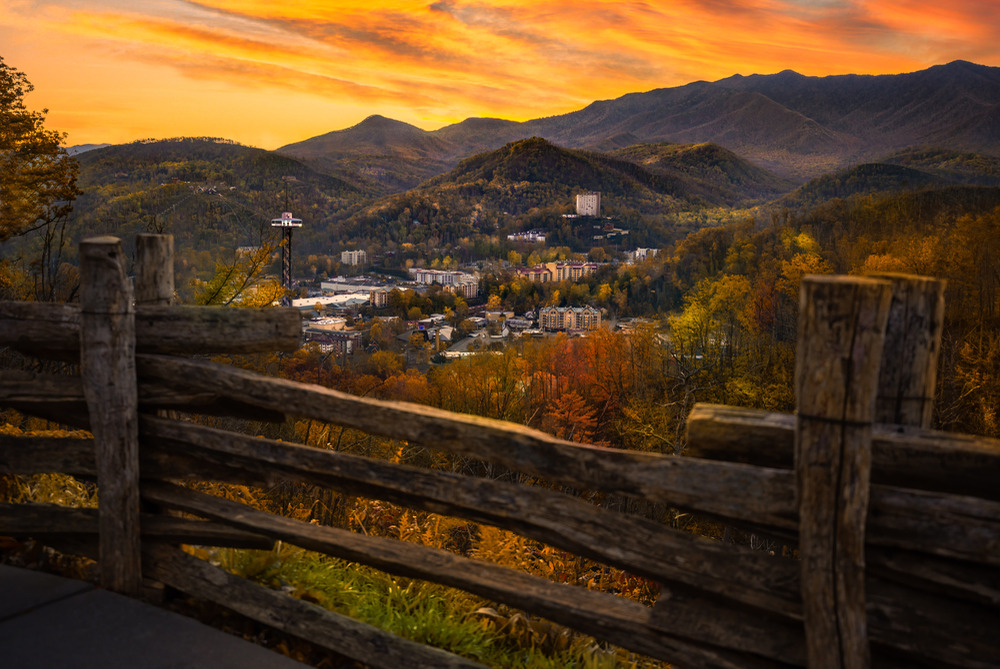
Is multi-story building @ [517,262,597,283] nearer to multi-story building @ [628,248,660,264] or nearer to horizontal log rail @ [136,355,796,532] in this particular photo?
multi-story building @ [628,248,660,264]

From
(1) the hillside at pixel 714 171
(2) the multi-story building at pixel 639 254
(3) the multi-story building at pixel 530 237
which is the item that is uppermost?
(1) the hillside at pixel 714 171

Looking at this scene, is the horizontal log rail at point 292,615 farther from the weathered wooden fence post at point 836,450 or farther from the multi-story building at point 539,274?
the multi-story building at point 539,274

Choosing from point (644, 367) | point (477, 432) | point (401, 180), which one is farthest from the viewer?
point (401, 180)

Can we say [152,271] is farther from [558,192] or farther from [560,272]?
[558,192]

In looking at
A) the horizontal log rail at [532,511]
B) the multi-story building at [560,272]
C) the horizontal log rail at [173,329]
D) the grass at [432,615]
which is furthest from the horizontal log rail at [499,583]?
the multi-story building at [560,272]

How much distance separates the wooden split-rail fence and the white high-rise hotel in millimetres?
114818

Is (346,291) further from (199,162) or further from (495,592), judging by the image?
(495,592)

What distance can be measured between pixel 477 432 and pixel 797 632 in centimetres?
103

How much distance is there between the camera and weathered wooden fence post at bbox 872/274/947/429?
1.71 metres

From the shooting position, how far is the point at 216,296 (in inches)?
475

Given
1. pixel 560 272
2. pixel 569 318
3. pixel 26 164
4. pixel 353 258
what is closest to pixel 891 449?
pixel 26 164

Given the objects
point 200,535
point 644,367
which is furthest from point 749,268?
point 200,535

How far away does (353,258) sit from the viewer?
90438 mm

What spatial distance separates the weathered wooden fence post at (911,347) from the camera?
171cm
